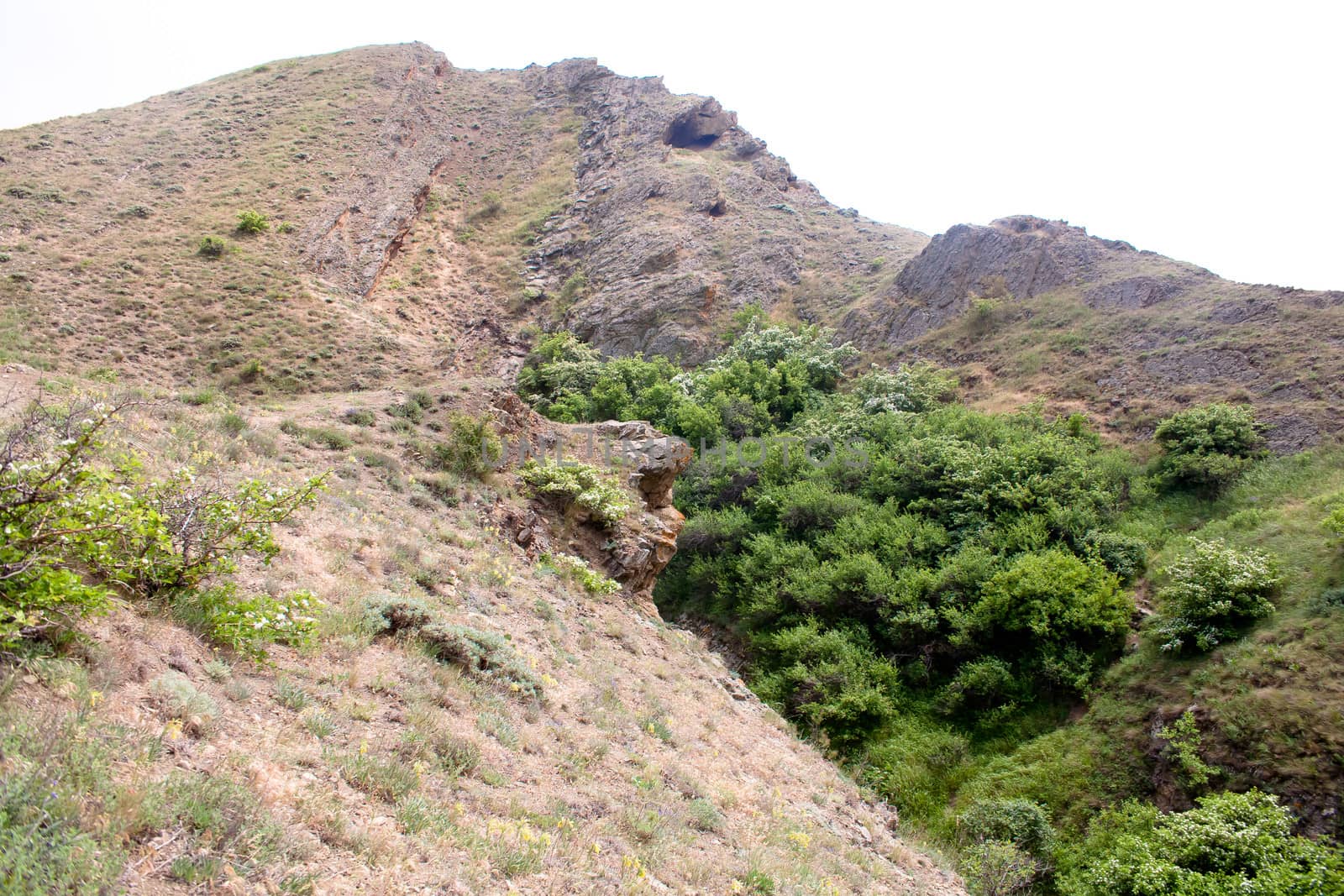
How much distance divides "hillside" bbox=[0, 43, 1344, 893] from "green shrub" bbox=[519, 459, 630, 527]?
0.08 metres

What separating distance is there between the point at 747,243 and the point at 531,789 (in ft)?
113

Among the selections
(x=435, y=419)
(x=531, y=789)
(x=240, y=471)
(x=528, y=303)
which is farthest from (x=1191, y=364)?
(x=528, y=303)

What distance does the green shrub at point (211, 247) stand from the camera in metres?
25.2

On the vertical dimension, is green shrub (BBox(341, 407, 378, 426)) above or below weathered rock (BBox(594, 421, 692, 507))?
below

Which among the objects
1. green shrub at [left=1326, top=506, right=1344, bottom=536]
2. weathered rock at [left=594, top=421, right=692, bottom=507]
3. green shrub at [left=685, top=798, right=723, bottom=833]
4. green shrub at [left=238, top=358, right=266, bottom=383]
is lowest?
green shrub at [left=685, top=798, right=723, bottom=833]

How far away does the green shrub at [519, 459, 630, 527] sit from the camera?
13.6 metres

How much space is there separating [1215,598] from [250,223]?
32522 mm

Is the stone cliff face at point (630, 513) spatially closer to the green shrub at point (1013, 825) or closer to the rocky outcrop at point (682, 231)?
the green shrub at point (1013, 825)

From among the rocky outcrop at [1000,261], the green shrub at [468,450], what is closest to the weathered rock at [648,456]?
the green shrub at [468,450]

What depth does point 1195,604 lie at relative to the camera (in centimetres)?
1153

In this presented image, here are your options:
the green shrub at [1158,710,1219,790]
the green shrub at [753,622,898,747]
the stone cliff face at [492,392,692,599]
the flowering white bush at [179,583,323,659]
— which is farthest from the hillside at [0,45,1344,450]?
the flowering white bush at [179,583,323,659]

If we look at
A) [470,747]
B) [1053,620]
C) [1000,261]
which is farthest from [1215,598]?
[1000,261]

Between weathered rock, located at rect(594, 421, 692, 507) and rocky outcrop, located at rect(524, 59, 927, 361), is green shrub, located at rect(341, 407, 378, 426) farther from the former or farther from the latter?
rocky outcrop, located at rect(524, 59, 927, 361)

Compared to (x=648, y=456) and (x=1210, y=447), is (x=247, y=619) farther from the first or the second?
(x=1210, y=447)
